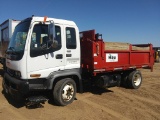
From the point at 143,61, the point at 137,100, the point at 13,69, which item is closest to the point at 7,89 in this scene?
the point at 13,69

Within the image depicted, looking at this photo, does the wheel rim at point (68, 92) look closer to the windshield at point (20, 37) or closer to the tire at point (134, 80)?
the windshield at point (20, 37)

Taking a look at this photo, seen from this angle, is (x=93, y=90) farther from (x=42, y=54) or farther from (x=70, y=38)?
(x=42, y=54)

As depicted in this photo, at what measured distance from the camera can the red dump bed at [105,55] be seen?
793 centimetres

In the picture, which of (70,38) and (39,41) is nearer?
(39,41)

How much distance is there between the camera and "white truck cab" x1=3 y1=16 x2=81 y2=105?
Result: 635 cm

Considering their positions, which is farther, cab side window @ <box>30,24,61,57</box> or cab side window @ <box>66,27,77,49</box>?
cab side window @ <box>66,27,77,49</box>

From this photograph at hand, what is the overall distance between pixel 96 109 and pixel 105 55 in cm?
214

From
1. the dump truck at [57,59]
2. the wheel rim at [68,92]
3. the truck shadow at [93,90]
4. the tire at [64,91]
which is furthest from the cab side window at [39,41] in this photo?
the truck shadow at [93,90]

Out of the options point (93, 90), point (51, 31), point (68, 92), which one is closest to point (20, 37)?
point (51, 31)

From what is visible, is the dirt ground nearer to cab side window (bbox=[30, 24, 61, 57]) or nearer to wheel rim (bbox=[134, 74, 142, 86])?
wheel rim (bbox=[134, 74, 142, 86])

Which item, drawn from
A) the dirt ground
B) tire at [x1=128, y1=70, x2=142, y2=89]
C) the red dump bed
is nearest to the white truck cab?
the dirt ground

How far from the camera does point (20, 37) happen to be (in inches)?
266

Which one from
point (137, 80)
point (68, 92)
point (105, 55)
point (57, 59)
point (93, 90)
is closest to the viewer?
point (57, 59)

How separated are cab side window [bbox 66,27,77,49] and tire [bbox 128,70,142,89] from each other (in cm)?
381
